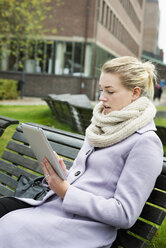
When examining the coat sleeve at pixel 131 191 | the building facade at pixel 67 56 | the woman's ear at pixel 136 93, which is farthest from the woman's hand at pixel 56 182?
the building facade at pixel 67 56

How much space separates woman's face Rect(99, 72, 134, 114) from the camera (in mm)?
2424

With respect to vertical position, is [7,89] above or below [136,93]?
below

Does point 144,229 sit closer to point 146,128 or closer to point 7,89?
point 146,128

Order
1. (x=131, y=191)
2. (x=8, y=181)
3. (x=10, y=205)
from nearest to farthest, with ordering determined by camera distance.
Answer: (x=131, y=191), (x=10, y=205), (x=8, y=181)

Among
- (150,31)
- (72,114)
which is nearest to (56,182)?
(72,114)

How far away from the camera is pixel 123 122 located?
2.35 meters

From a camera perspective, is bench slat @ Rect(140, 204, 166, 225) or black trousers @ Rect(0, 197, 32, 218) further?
black trousers @ Rect(0, 197, 32, 218)

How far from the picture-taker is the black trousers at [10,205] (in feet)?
8.77

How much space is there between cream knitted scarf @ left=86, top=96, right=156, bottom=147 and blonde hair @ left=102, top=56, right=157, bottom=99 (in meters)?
0.09

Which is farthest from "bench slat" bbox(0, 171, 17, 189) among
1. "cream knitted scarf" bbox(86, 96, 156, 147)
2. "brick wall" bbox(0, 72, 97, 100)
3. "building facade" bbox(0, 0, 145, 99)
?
"brick wall" bbox(0, 72, 97, 100)

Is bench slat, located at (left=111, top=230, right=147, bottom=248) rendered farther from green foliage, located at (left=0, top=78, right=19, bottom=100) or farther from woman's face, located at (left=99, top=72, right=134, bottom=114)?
green foliage, located at (left=0, top=78, right=19, bottom=100)

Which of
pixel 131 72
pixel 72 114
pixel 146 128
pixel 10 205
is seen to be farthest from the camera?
pixel 72 114

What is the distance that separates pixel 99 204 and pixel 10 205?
766mm

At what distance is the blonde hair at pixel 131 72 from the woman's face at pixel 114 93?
3 cm
